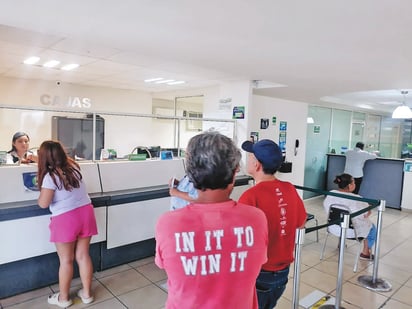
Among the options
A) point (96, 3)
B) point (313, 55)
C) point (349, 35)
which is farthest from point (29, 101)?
point (349, 35)

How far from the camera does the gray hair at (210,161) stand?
39.2 inches

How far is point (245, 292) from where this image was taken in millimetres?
1035

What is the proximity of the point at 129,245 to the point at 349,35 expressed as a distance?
2854mm

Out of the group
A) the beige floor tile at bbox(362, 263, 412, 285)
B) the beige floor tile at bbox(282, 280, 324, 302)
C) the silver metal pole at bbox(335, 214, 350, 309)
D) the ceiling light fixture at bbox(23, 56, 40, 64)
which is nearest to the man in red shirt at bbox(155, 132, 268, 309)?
the silver metal pole at bbox(335, 214, 350, 309)

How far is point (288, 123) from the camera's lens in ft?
19.7

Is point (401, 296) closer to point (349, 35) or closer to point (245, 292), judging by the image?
point (349, 35)

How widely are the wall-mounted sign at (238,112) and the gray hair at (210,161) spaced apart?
3.70m

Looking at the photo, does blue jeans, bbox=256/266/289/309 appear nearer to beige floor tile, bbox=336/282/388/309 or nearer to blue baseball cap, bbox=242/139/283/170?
blue baseball cap, bbox=242/139/283/170

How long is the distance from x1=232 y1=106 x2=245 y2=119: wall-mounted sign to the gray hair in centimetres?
370

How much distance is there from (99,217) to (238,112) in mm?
2615

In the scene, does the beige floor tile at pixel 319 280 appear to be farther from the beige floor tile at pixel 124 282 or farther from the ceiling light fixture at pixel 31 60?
the ceiling light fixture at pixel 31 60

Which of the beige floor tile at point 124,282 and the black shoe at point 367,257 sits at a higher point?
the black shoe at point 367,257

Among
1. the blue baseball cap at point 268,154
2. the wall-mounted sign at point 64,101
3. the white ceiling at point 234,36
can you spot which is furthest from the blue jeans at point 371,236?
the wall-mounted sign at point 64,101

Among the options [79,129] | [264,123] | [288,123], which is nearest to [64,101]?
[79,129]
